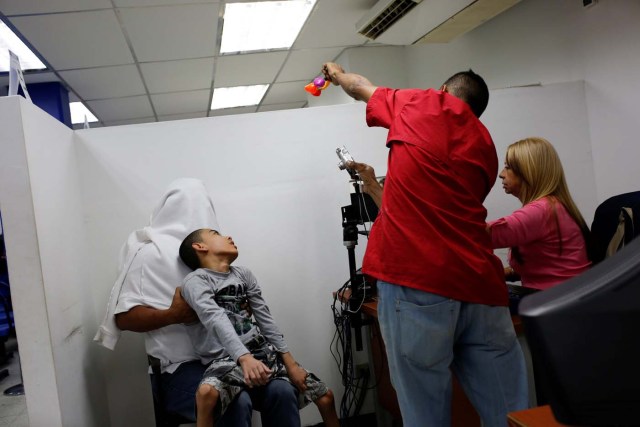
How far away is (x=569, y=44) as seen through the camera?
108 inches

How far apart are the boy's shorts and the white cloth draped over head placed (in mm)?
364

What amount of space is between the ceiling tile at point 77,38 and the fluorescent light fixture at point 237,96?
4.52ft

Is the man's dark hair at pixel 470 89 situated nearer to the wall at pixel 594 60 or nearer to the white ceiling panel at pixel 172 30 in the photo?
the wall at pixel 594 60

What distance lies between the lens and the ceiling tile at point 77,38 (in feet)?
10.2

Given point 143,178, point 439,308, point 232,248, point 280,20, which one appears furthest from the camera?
point 280,20

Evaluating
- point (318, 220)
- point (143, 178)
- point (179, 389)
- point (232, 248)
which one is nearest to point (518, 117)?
point (318, 220)

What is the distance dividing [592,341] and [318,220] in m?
2.11

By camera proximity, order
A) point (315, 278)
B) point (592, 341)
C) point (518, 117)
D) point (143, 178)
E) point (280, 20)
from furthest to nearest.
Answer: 1. point (280, 20)
2. point (518, 117)
3. point (315, 278)
4. point (143, 178)
5. point (592, 341)

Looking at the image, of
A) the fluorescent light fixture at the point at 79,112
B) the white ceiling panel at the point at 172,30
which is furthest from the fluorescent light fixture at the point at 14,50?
the fluorescent light fixture at the point at 79,112

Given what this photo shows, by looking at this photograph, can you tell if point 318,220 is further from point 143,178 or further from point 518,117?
point 518,117

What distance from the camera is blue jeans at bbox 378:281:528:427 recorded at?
3.79 ft

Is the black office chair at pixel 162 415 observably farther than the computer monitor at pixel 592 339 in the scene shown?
Yes

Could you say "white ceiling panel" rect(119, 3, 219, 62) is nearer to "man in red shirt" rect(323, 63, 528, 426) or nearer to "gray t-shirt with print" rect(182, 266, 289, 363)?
"gray t-shirt with print" rect(182, 266, 289, 363)

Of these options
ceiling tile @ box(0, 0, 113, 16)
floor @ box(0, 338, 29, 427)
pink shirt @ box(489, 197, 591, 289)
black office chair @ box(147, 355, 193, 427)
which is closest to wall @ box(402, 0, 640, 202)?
pink shirt @ box(489, 197, 591, 289)
